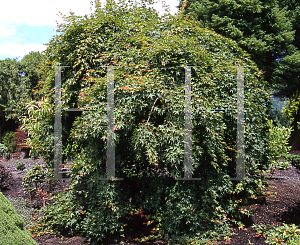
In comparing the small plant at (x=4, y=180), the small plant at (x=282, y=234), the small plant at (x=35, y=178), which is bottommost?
the small plant at (x=282, y=234)

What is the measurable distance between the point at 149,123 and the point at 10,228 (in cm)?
243

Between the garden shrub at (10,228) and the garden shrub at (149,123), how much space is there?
1.92 meters

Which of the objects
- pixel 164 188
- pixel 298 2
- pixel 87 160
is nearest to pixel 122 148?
pixel 87 160

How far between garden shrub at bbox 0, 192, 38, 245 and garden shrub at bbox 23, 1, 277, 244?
6.30 feet

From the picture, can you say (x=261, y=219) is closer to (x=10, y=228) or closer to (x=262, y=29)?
(x=10, y=228)

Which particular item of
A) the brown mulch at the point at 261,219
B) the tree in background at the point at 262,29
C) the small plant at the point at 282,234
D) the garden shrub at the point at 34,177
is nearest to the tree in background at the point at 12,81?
the tree in background at the point at 262,29

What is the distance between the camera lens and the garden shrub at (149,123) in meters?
3.96

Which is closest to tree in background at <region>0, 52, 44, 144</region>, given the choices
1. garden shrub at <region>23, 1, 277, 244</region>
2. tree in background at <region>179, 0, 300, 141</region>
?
tree in background at <region>179, 0, 300, 141</region>

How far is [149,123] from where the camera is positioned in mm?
3920

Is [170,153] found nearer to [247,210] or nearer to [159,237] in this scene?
[159,237]

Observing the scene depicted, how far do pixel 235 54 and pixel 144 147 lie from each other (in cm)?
294

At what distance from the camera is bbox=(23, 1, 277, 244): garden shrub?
156 inches

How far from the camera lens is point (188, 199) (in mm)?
4172

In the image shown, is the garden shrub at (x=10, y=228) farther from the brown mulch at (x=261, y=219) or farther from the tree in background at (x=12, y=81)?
the tree in background at (x=12, y=81)
